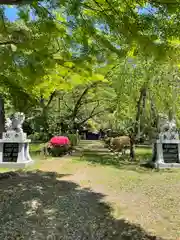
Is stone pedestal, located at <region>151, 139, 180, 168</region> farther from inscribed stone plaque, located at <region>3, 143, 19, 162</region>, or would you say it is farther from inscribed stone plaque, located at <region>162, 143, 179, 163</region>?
inscribed stone plaque, located at <region>3, 143, 19, 162</region>

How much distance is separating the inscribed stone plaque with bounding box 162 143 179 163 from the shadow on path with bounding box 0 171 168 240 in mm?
5994

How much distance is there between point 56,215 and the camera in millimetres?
7527

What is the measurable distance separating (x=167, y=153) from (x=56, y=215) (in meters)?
8.79

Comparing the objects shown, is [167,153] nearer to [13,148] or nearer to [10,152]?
[13,148]

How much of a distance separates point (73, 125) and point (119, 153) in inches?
336

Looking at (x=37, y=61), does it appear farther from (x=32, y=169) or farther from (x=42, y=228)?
(x=32, y=169)

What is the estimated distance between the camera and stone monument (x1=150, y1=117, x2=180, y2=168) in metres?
15.2

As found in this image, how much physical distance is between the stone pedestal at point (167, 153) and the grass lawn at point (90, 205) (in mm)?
1784

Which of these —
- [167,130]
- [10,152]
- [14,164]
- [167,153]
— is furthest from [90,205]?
[167,130]

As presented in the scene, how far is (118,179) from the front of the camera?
1189 cm

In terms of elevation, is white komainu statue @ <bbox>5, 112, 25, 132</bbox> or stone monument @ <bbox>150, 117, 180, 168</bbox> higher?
white komainu statue @ <bbox>5, 112, 25, 132</bbox>

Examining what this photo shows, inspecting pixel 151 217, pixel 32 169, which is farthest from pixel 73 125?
pixel 151 217

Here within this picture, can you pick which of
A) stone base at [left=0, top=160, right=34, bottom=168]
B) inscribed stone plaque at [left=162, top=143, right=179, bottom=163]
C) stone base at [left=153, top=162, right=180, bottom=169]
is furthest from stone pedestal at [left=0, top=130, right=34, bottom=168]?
inscribed stone plaque at [left=162, top=143, right=179, bottom=163]

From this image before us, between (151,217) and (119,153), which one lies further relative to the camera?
(119,153)
